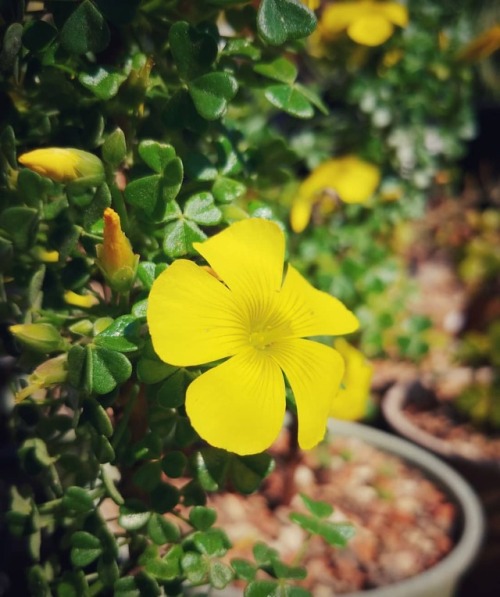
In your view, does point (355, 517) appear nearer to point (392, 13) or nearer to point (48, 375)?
point (48, 375)

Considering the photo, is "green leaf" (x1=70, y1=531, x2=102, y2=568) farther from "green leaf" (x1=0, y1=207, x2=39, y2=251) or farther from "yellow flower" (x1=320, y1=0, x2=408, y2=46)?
"yellow flower" (x1=320, y1=0, x2=408, y2=46)

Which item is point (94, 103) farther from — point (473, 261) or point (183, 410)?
point (473, 261)

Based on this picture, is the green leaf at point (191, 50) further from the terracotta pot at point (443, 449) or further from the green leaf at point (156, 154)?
the terracotta pot at point (443, 449)

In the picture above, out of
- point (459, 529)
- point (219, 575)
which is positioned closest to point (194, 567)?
point (219, 575)

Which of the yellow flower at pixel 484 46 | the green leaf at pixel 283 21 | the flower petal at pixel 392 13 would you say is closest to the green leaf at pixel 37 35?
the green leaf at pixel 283 21

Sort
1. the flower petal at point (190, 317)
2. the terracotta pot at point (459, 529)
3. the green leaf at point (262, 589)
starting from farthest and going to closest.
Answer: the terracotta pot at point (459, 529), the green leaf at point (262, 589), the flower petal at point (190, 317)
